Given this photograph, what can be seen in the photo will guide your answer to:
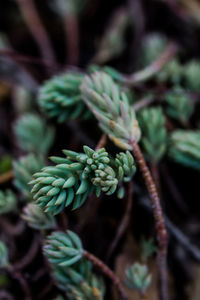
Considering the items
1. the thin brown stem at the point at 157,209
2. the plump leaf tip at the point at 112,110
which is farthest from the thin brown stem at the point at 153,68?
the thin brown stem at the point at 157,209

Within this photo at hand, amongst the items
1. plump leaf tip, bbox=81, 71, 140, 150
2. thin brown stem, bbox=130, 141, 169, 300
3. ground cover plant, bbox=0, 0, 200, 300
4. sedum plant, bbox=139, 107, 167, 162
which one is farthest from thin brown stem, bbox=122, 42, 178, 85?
thin brown stem, bbox=130, 141, 169, 300

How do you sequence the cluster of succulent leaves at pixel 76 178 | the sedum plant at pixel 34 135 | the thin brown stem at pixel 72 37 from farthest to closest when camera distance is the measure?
the thin brown stem at pixel 72 37, the sedum plant at pixel 34 135, the cluster of succulent leaves at pixel 76 178

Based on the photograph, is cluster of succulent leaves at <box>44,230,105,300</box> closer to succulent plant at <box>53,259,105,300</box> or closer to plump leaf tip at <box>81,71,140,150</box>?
succulent plant at <box>53,259,105,300</box>

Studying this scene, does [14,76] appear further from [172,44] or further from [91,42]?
[172,44]

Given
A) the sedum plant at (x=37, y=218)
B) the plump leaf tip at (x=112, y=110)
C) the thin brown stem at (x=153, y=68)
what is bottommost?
the sedum plant at (x=37, y=218)

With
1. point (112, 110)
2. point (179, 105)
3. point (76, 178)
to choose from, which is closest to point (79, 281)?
point (76, 178)

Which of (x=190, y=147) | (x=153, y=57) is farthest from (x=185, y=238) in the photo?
(x=153, y=57)

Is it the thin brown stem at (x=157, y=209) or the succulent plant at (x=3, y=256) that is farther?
the succulent plant at (x=3, y=256)

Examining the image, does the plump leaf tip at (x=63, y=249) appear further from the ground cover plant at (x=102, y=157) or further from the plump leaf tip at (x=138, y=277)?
the plump leaf tip at (x=138, y=277)
